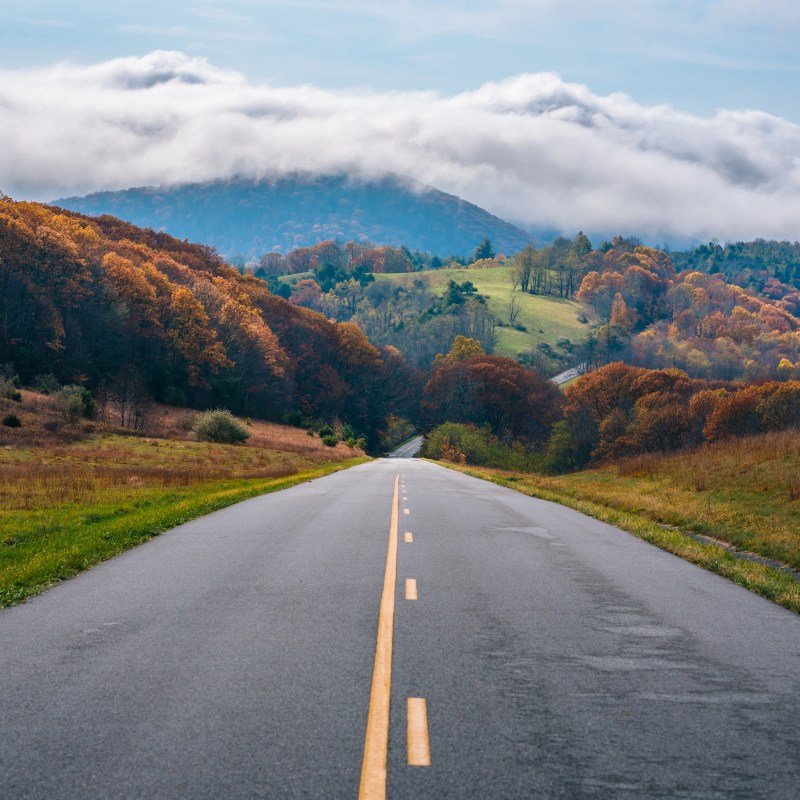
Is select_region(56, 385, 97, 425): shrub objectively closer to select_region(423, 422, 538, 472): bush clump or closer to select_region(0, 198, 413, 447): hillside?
select_region(0, 198, 413, 447): hillside

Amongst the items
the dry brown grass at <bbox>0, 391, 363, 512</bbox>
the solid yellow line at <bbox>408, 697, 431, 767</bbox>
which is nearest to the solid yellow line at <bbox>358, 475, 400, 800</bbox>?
the solid yellow line at <bbox>408, 697, 431, 767</bbox>

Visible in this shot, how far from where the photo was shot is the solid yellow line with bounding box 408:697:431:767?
5527mm

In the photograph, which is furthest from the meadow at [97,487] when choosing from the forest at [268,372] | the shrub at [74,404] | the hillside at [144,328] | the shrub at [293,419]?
the shrub at [293,419]

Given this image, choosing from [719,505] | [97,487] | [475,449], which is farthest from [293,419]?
[719,505]

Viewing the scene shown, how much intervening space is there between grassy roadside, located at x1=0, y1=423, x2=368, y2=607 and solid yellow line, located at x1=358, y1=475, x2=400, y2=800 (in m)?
4.70

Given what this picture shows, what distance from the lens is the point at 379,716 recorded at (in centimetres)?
632

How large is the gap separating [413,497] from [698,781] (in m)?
24.6

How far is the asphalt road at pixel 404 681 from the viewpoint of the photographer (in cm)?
525

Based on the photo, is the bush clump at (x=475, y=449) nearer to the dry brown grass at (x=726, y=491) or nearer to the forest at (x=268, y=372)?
the forest at (x=268, y=372)

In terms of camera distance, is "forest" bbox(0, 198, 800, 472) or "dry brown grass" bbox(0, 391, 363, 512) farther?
"forest" bbox(0, 198, 800, 472)

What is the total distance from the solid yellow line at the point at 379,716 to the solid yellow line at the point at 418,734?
0.17 meters

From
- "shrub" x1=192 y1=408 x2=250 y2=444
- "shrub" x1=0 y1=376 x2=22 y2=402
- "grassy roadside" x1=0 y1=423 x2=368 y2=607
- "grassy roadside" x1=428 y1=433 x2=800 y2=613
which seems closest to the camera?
"grassy roadside" x1=0 y1=423 x2=368 y2=607

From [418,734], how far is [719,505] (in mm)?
18563

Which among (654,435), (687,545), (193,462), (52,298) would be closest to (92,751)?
(687,545)
